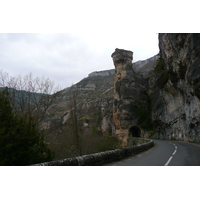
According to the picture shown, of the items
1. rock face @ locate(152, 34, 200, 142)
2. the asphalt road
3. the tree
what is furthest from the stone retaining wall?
rock face @ locate(152, 34, 200, 142)

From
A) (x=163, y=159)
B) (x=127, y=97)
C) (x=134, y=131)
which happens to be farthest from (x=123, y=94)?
(x=163, y=159)

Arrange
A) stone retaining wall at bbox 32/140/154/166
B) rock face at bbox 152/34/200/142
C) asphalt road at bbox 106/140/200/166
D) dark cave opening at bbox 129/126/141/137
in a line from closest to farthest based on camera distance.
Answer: stone retaining wall at bbox 32/140/154/166 → asphalt road at bbox 106/140/200/166 → rock face at bbox 152/34/200/142 → dark cave opening at bbox 129/126/141/137

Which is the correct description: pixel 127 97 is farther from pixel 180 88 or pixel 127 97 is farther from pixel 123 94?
pixel 180 88

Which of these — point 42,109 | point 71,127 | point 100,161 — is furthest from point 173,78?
point 100,161

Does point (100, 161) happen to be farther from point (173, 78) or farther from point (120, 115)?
point (120, 115)

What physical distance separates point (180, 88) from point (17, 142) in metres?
26.9

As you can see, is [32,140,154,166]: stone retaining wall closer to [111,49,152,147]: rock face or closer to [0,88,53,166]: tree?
[0,88,53,166]: tree

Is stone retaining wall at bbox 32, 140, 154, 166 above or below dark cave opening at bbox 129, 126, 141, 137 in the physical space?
above

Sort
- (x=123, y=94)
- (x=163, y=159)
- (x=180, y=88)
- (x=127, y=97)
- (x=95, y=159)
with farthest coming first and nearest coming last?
(x=123, y=94) → (x=127, y=97) → (x=180, y=88) → (x=163, y=159) → (x=95, y=159)

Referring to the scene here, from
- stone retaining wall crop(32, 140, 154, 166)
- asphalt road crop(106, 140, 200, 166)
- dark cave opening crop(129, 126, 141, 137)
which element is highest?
stone retaining wall crop(32, 140, 154, 166)

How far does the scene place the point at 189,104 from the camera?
91.8 ft

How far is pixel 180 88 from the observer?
3031 cm

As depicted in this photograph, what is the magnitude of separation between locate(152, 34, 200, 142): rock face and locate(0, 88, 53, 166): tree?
57.5 feet

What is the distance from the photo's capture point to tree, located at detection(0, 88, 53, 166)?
8.41 meters
